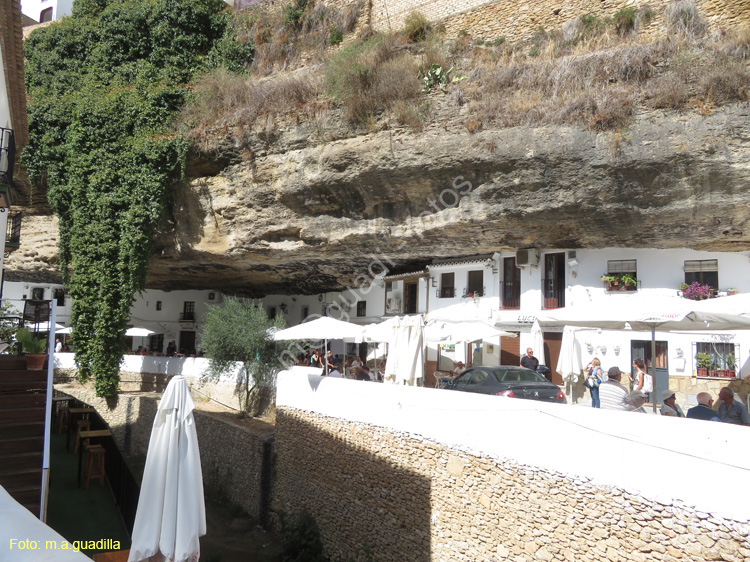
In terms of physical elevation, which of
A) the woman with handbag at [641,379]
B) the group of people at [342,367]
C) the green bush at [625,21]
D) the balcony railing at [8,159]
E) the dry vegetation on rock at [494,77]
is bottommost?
the group of people at [342,367]

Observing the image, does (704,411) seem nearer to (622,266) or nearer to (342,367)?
(622,266)

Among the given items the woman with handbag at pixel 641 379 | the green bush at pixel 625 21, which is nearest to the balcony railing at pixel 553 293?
the woman with handbag at pixel 641 379

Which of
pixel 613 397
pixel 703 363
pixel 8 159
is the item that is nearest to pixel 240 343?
pixel 8 159

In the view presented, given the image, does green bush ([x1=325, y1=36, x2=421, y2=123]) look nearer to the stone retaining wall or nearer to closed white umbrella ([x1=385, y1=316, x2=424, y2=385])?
closed white umbrella ([x1=385, y1=316, x2=424, y2=385])

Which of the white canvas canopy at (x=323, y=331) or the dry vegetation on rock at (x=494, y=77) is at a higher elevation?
the dry vegetation on rock at (x=494, y=77)

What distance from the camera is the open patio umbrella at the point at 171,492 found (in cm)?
640

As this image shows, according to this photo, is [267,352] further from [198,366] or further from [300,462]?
[300,462]

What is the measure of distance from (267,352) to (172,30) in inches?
455

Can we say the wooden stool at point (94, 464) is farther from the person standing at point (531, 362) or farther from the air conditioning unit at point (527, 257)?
the air conditioning unit at point (527, 257)

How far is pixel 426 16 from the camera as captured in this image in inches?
672

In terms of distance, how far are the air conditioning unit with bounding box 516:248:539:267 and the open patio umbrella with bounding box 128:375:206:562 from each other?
11666 mm

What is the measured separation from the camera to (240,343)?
15070 mm

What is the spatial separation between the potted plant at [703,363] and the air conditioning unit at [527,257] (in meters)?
4.95

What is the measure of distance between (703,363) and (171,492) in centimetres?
1247
